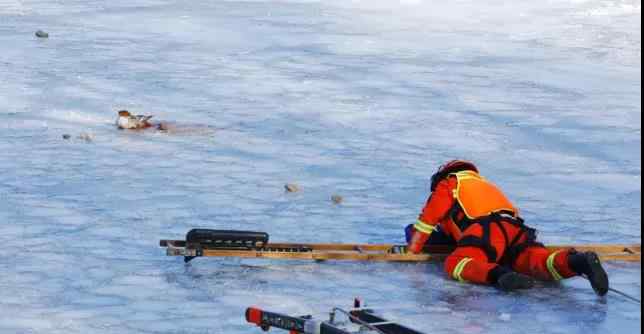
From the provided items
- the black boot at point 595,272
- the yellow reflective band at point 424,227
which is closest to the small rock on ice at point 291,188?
the yellow reflective band at point 424,227

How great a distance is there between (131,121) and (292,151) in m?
1.33

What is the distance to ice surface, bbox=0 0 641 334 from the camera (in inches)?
255

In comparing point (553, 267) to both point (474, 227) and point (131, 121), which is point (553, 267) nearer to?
point (474, 227)

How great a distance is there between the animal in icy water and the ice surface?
11cm

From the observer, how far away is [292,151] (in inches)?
389

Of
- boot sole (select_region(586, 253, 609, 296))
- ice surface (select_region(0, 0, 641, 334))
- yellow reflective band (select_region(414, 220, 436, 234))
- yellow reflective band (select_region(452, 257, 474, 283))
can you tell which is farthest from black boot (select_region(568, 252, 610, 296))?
yellow reflective band (select_region(414, 220, 436, 234))

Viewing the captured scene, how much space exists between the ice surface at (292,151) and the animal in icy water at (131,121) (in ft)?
0.36

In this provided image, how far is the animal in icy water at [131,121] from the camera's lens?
10.4 m

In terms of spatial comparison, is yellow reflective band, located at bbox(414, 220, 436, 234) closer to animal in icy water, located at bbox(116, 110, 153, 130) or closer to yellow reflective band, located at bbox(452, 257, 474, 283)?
yellow reflective band, located at bbox(452, 257, 474, 283)

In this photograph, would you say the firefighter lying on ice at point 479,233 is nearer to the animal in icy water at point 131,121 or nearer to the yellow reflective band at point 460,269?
the yellow reflective band at point 460,269

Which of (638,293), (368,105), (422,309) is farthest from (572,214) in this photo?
(368,105)

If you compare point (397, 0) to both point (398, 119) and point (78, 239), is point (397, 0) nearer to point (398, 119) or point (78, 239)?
point (398, 119)

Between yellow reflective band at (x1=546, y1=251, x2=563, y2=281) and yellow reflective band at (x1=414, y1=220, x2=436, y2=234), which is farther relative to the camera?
yellow reflective band at (x1=414, y1=220, x2=436, y2=234)

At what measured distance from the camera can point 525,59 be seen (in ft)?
48.1
